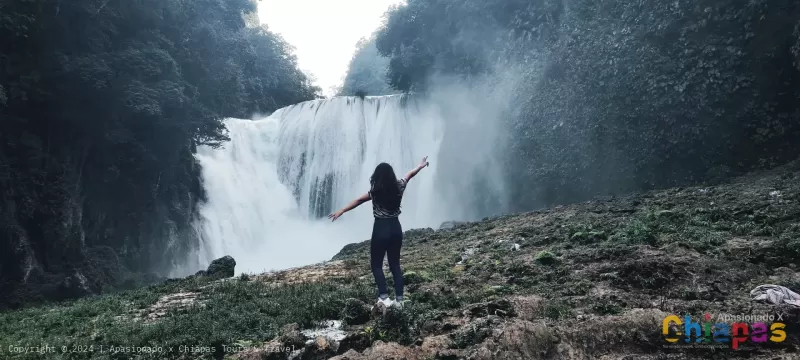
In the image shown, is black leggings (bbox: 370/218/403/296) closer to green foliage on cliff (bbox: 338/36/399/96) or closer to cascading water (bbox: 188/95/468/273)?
cascading water (bbox: 188/95/468/273)

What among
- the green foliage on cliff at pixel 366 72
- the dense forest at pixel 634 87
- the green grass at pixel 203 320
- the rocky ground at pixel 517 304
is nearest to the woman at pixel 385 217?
the rocky ground at pixel 517 304

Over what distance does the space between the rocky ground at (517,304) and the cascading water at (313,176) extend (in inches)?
678

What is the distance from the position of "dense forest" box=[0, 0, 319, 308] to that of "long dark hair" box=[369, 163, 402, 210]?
14.1 metres


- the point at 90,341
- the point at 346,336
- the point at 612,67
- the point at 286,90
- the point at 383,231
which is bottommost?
the point at 90,341

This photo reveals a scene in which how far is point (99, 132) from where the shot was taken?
18.9m

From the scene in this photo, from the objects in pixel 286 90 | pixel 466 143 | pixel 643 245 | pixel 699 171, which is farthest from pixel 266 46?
pixel 643 245

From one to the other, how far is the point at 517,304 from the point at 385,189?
6.54 ft

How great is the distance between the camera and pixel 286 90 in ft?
156

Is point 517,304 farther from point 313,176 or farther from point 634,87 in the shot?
point 313,176

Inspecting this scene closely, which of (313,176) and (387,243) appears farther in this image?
(313,176)

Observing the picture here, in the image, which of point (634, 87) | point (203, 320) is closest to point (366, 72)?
point (634, 87)

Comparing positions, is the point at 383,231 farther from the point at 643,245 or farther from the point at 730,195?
the point at 730,195

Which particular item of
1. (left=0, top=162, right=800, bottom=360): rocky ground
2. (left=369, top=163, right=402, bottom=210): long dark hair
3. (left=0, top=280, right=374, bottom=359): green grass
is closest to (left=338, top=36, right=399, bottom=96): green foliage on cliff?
(left=0, top=162, right=800, bottom=360): rocky ground

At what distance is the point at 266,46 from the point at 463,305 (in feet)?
165
